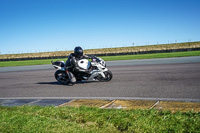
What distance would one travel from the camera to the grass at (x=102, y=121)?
3.55m

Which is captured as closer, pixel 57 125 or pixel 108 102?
pixel 57 125

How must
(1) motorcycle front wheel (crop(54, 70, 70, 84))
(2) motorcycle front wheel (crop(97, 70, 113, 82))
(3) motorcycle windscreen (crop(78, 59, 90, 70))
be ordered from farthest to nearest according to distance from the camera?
(1) motorcycle front wheel (crop(54, 70, 70, 84)) < (2) motorcycle front wheel (crop(97, 70, 113, 82)) < (3) motorcycle windscreen (crop(78, 59, 90, 70))

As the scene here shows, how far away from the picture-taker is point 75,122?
156 inches

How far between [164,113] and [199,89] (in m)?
3.30

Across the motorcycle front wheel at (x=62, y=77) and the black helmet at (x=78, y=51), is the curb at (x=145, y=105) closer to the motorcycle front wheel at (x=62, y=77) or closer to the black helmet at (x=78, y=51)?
the black helmet at (x=78, y=51)

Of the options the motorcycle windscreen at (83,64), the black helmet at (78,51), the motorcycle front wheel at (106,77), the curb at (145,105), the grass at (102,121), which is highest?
the black helmet at (78,51)

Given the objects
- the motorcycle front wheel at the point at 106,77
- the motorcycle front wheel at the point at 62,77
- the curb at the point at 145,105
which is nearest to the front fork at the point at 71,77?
the motorcycle front wheel at the point at 62,77

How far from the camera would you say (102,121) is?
13.0 ft

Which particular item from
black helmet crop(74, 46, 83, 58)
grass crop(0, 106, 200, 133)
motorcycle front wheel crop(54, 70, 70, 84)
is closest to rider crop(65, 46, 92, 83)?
black helmet crop(74, 46, 83, 58)

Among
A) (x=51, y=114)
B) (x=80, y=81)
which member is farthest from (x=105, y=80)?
(x=51, y=114)

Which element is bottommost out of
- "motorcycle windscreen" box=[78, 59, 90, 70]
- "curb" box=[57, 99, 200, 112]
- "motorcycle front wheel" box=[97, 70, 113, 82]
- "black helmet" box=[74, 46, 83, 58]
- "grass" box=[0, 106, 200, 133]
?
"curb" box=[57, 99, 200, 112]

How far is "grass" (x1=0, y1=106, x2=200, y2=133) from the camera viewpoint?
3.55m

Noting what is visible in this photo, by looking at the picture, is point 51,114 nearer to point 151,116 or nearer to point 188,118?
point 151,116

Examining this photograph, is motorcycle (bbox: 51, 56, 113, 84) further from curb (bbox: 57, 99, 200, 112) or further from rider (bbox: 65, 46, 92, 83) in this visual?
curb (bbox: 57, 99, 200, 112)
